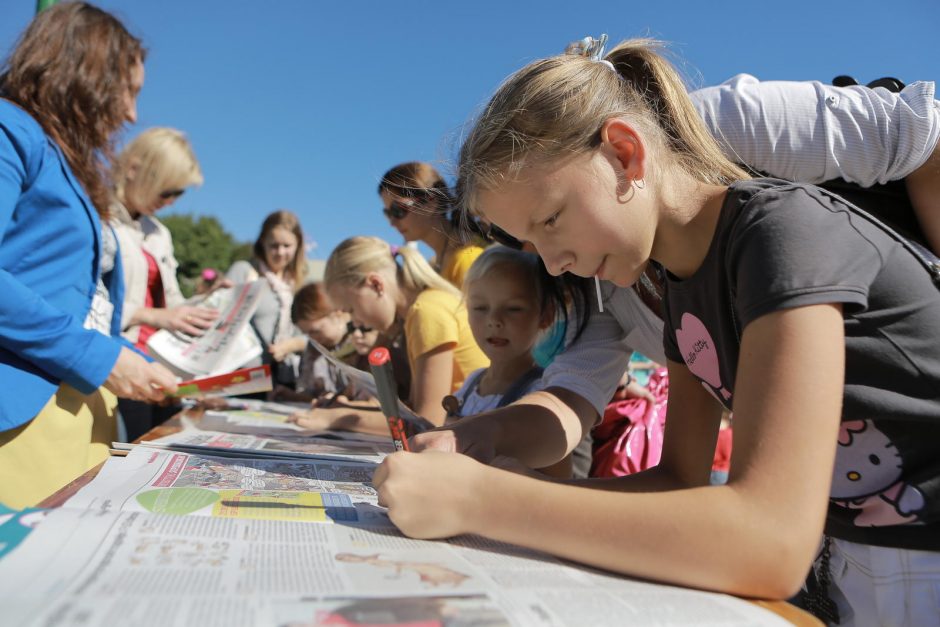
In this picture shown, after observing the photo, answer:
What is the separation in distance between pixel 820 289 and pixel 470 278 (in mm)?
1507

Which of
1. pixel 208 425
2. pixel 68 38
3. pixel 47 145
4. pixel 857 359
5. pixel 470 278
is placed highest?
pixel 68 38

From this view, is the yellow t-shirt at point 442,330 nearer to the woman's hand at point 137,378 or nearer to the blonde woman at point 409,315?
the blonde woman at point 409,315

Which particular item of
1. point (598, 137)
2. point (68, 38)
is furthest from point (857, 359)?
point (68, 38)

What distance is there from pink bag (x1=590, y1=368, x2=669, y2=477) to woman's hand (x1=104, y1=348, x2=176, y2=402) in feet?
4.21

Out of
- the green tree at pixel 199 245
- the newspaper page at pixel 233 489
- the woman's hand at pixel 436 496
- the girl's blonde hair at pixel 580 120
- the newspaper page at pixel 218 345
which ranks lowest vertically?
Result: the newspaper page at pixel 233 489

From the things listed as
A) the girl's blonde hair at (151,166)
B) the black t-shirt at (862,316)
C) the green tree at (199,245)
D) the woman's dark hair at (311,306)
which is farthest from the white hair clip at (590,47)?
the green tree at (199,245)

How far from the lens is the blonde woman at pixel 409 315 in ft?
7.17

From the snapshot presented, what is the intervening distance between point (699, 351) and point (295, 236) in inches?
148

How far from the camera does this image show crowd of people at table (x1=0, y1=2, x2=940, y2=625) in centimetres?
67

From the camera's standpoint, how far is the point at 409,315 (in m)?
2.41

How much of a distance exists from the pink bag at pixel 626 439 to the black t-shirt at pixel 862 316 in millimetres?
1244

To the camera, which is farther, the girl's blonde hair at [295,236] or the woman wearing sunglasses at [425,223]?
the girl's blonde hair at [295,236]

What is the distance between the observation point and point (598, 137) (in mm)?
944

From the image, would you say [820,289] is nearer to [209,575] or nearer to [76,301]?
[209,575]
